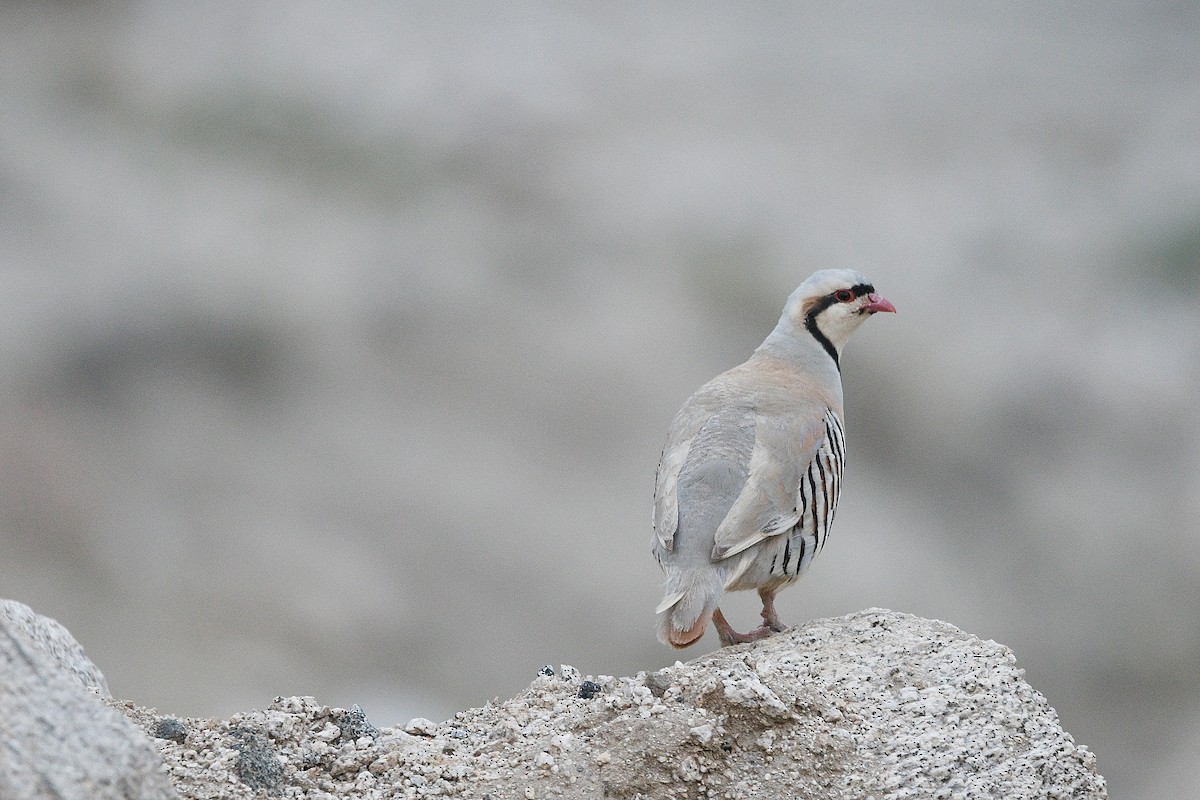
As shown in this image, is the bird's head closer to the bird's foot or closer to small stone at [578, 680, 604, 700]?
the bird's foot

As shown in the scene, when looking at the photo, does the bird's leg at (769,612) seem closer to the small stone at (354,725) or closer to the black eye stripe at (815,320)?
the black eye stripe at (815,320)

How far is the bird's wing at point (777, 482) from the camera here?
4.68 meters

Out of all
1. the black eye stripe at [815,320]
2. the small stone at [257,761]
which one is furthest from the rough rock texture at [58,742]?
the black eye stripe at [815,320]

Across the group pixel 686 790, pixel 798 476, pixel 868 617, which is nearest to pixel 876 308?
pixel 798 476

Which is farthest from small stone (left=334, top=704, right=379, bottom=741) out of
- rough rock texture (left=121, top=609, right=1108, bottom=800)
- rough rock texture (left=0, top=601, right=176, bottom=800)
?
rough rock texture (left=0, top=601, right=176, bottom=800)

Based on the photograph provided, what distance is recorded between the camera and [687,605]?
452 cm

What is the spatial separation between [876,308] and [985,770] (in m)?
2.71

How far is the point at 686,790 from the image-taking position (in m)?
3.28

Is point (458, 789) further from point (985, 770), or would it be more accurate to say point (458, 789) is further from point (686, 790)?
point (985, 770)

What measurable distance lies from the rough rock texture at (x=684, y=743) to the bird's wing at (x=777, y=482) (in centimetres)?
76

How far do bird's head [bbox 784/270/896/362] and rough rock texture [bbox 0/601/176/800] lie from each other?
384cm

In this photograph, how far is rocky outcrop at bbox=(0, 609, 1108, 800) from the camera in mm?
3271

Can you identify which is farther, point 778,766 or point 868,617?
point 868,617

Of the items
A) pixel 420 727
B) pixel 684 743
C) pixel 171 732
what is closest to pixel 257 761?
pixel 171 732
